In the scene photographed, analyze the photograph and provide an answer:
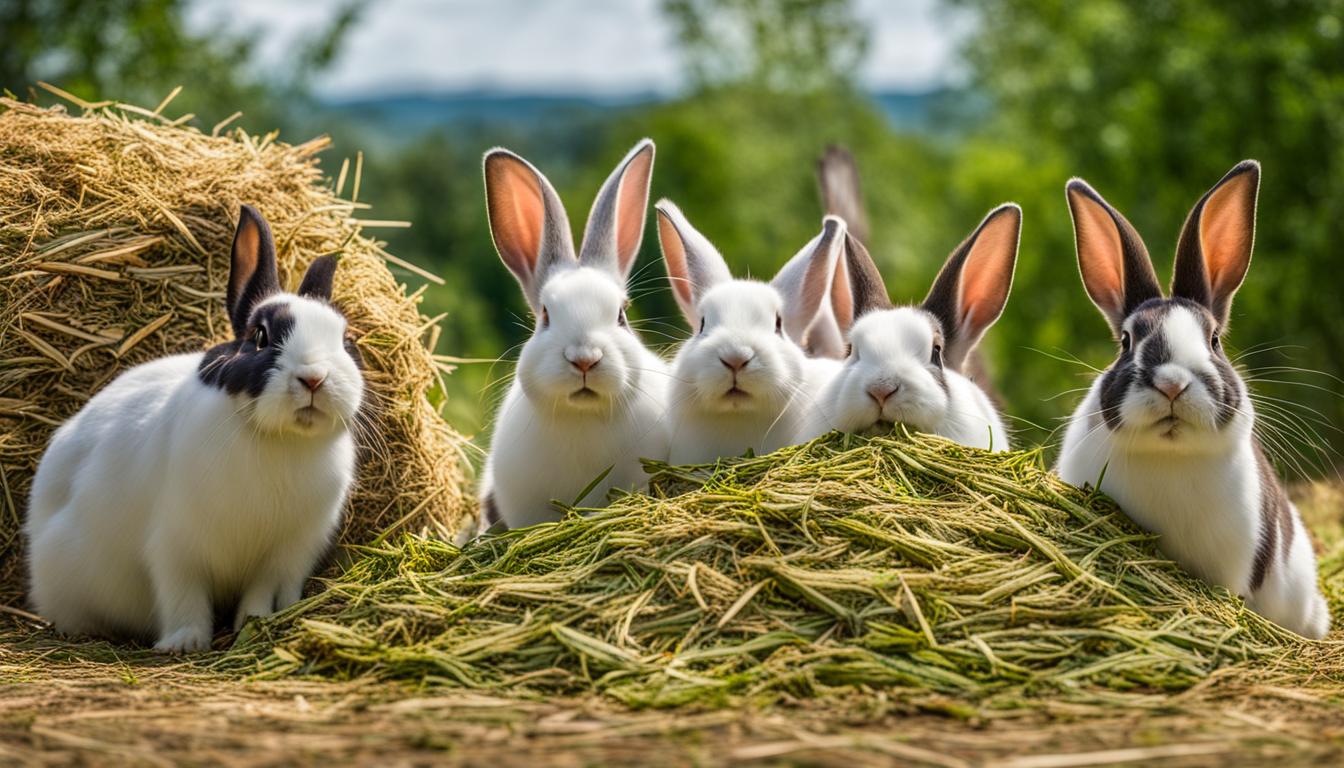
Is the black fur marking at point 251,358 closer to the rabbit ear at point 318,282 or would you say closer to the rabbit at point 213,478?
the rabbit at point 213,478

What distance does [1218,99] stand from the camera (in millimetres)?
11844

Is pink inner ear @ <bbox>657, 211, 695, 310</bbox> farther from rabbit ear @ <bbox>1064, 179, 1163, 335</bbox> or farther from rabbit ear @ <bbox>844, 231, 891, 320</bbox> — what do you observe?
rabbit ear @ <bbox>1064, 179, 1163, 335</bbox>

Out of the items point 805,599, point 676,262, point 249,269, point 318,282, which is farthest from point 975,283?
point 249,269

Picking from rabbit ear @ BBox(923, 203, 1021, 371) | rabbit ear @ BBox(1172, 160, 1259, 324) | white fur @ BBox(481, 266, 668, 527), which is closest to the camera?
rabbit ear @ BBox(1172, 160, 1259, 324)

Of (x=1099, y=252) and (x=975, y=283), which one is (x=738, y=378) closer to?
(x=975, y=283)

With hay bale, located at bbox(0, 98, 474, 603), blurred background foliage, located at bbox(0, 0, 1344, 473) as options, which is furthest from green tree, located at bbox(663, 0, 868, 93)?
hay bale, located at bbox(0, 98, 474, 603)

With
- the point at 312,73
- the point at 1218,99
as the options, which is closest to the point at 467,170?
the point at 312,73

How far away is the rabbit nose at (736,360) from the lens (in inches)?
205

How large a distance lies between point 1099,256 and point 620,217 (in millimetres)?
2096

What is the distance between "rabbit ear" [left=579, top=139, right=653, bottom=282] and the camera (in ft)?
19.3

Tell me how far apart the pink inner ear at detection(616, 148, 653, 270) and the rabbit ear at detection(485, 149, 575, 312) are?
27cm

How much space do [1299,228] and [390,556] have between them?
893cm

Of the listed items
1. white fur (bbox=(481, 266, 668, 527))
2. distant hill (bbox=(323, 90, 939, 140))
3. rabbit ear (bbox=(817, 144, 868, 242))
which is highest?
distant hill (bbox=(323, 90, 939, 140))

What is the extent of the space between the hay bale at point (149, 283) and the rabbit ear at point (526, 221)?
0.78 m
